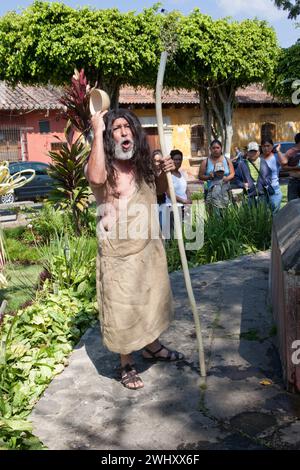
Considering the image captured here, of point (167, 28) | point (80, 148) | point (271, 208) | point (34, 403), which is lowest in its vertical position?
point (34, 403)

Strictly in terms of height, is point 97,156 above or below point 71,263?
above

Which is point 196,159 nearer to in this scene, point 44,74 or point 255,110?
point 255,110

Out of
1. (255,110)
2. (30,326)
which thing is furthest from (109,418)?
(255,110)

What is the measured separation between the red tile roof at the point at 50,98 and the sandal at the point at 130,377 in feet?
62.6

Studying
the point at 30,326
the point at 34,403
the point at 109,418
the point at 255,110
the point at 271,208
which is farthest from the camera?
the point at 255,110

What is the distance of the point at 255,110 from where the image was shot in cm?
2809

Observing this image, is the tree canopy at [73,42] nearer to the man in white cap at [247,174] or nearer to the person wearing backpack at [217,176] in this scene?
the man in white cap at [247,174]

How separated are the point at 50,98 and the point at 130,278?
2228cm

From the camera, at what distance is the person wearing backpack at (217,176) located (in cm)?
721

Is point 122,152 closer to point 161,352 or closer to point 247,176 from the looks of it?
point 161,352

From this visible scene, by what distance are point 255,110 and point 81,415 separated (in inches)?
1069

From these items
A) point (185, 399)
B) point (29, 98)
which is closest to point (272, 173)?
point (185, 399)

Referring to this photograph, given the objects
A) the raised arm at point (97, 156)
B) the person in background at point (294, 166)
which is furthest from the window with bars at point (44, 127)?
the raised arm at point (97, 156)

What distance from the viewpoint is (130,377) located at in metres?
2.96
